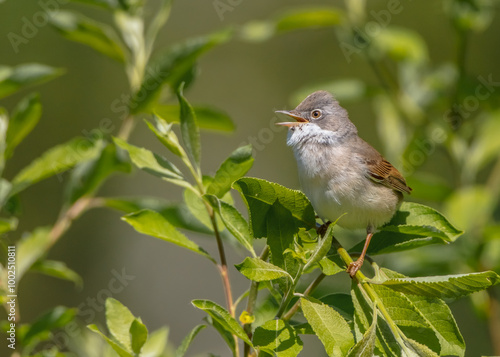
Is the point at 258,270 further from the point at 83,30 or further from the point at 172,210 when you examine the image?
the point at 83,30

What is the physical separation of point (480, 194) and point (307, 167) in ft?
3.25

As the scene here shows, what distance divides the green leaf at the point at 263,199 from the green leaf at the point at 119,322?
0.44 metres

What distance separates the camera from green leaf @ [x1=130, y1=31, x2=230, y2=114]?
2230 mm

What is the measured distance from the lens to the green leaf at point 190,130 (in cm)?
172

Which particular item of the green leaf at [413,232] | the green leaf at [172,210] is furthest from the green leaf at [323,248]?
the green leaf at [172,210]

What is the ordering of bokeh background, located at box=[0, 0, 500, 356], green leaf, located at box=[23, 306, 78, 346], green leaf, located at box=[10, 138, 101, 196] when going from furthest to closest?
bokeh background, located at box=[0, 0, 500, 356] < green leaf, located at box=[10, 138, 101, 196] < green leaf, located at box=[23, 306, 78, 346]

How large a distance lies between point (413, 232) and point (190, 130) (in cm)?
70

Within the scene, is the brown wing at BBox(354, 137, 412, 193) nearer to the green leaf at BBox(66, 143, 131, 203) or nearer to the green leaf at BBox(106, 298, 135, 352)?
the green leaf at BBox(66, 143, 131, 203)

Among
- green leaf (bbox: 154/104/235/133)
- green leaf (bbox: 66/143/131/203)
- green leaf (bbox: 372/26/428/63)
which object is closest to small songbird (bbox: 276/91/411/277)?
green leaf (bbox: 154/104/235/133)

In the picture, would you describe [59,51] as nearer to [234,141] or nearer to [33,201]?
[33,201]

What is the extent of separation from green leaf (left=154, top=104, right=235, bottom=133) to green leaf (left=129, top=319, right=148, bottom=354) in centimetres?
106

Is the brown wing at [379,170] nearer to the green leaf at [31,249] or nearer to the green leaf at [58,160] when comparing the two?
the green leaf at [58,160]

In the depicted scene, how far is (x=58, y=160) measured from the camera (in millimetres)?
2105

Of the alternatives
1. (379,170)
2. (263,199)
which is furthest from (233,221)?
(379,170)
